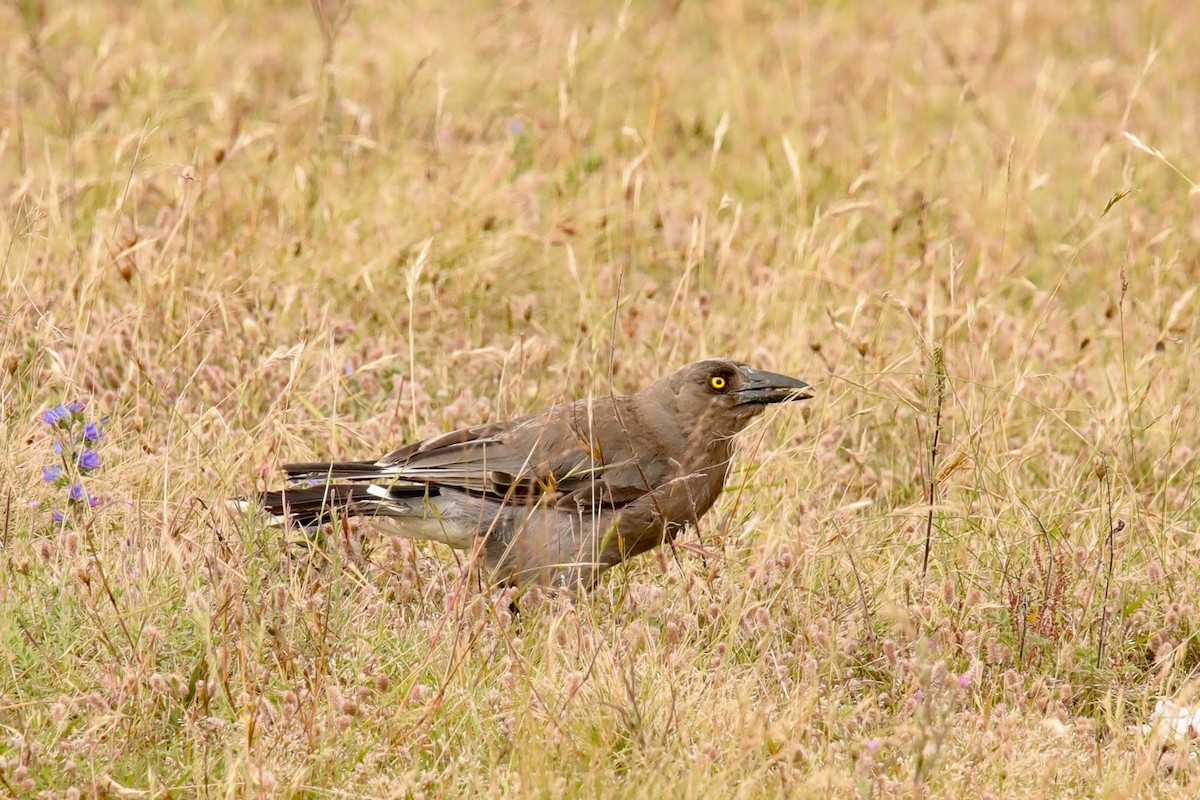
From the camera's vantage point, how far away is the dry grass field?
4.11 m

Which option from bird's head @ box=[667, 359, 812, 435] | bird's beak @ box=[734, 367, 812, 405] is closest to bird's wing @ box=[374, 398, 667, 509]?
bird's head @ box=[667, 359, 812, 435]

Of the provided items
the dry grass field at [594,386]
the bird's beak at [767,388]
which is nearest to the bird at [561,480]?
the bird's beak at [767,388]

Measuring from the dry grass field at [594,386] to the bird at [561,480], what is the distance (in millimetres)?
144

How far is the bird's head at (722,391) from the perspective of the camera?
19.1 ft

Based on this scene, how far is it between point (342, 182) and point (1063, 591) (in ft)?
14.9

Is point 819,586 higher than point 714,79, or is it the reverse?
point 714,79

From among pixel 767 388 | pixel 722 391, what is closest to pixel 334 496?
pixel 722 391

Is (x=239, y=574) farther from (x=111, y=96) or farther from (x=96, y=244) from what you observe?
(x=111, y=96)

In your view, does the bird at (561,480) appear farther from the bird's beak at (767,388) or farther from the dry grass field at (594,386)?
the dry grass field at (594,386)

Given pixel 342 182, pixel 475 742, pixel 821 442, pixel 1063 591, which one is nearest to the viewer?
pixel 475 742

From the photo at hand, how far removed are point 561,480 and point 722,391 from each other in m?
0.78

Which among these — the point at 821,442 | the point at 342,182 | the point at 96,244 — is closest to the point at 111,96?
the point at 342,182

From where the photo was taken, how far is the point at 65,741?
385cm

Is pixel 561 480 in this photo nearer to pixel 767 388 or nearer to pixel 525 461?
pixel 525 461
